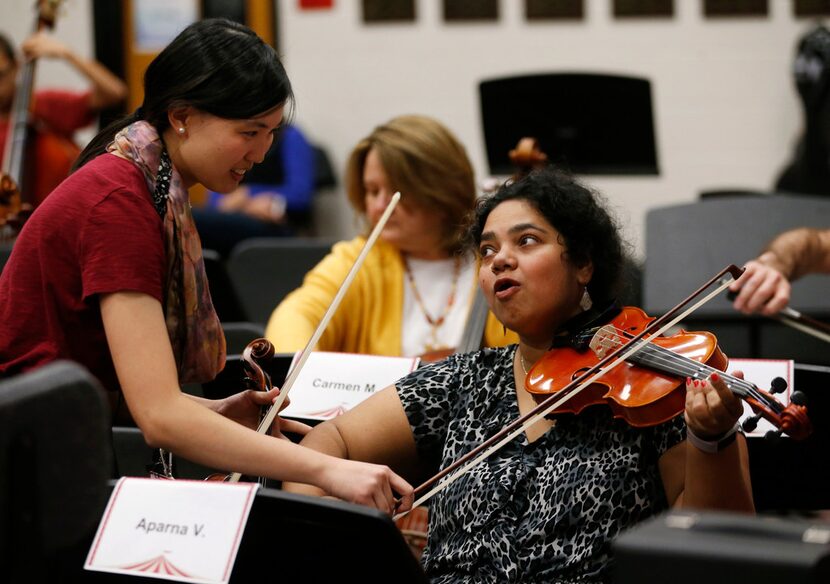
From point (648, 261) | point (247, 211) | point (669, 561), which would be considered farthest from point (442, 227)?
point (247, 211)

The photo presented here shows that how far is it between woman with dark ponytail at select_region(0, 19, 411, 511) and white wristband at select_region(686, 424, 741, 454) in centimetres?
40

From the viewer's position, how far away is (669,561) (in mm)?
1036

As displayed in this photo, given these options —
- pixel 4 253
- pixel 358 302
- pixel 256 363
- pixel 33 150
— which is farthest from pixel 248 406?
pixel 33 150

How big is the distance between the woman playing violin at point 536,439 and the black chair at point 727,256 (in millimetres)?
1095

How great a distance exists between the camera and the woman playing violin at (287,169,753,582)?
1.65 metres

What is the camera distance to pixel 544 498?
1.71 m

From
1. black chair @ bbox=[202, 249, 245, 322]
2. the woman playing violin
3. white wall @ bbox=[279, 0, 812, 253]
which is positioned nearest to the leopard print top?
the woman playing violin

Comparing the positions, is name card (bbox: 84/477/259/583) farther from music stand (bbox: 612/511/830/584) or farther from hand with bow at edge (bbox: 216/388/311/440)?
music stand (bbox: 612/511/830/584)

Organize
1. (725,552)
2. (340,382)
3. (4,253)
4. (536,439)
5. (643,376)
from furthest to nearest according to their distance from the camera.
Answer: (4,253) < (340,382) < (536,439) < (643,376) < (725,552)

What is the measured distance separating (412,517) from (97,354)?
34.2 inches

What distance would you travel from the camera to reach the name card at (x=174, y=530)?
1420 millimetres

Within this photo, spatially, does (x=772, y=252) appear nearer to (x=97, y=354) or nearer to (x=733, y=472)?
(x=733, y=472)

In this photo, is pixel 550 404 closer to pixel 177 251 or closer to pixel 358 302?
Answer: pixel 177 251

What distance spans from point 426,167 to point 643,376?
1257mm
